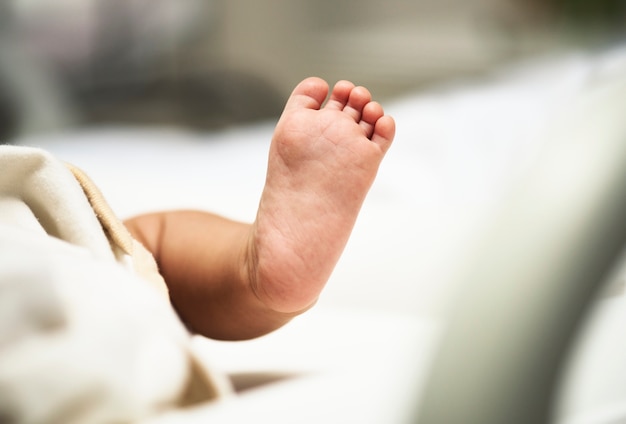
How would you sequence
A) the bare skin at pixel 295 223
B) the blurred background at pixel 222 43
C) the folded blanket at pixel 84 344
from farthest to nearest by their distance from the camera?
the blurred background at pixel 222 43, the bare skin at pixel 295 223, the folded blanket at pixel 84 344

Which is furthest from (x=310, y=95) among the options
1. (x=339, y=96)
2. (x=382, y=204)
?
(x=382, y=204)

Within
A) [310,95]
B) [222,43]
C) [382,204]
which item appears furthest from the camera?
[222,43]

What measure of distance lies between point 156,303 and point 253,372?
70 millimetres

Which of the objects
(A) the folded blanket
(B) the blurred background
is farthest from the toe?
(B) the blurred background

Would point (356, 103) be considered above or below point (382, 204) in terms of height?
above

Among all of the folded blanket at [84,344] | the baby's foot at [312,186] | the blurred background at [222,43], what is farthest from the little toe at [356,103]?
the blurred background at [222,43]

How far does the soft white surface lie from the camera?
277 mm

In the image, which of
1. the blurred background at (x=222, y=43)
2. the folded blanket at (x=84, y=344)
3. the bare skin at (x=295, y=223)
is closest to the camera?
the folded blanket at (x=84, y=344)

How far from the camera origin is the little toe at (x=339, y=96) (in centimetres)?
34

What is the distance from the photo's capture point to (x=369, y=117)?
0.34m

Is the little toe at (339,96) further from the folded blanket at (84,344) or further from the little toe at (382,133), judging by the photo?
the folded blanket at (84,344)

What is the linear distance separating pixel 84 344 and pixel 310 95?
0.53 feet

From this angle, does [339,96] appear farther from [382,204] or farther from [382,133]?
[382,204]

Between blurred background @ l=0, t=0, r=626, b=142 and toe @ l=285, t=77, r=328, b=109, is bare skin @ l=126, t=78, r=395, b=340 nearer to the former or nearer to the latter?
toe @ l=285, t=77, r=328, b=109
